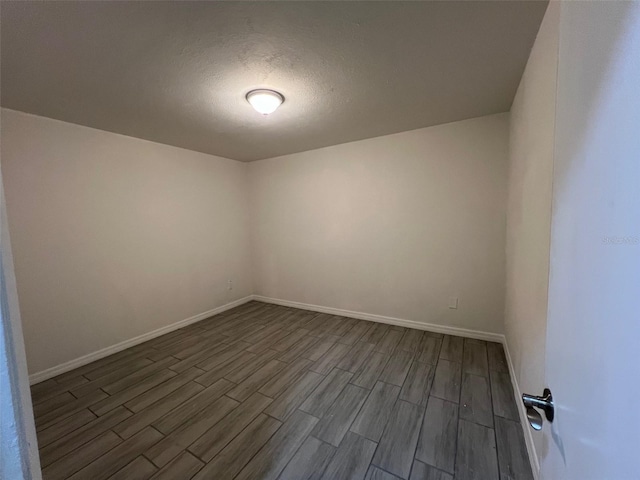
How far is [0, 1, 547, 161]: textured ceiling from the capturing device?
47.0 inches

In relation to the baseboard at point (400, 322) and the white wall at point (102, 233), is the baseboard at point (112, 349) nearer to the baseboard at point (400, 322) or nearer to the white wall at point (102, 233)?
the white wall at point (102, 233)

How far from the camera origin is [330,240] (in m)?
3.50

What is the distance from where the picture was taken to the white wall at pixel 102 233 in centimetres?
213

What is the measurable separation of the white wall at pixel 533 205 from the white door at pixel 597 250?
33.3 inches

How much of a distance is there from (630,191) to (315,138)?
3.01 metres

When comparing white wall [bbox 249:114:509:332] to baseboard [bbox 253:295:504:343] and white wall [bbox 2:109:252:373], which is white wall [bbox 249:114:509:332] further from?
white wall [bbox 2:109:252:373]

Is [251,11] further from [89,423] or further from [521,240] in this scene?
[89,423]

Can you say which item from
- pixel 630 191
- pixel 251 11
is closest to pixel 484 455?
pixel 630 191

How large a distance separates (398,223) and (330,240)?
99 cm

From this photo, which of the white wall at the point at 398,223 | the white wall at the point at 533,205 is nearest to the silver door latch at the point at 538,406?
the white wall at the point at 533,205

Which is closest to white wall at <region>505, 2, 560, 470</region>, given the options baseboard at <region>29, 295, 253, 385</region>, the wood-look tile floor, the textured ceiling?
the textured ceiling

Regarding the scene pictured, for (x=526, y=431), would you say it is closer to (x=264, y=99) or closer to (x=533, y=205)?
(x=533, y=205)

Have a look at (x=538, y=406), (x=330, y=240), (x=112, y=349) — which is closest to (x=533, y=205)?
(x=538, y=406)

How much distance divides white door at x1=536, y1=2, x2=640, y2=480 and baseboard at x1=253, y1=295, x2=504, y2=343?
7.91ft
